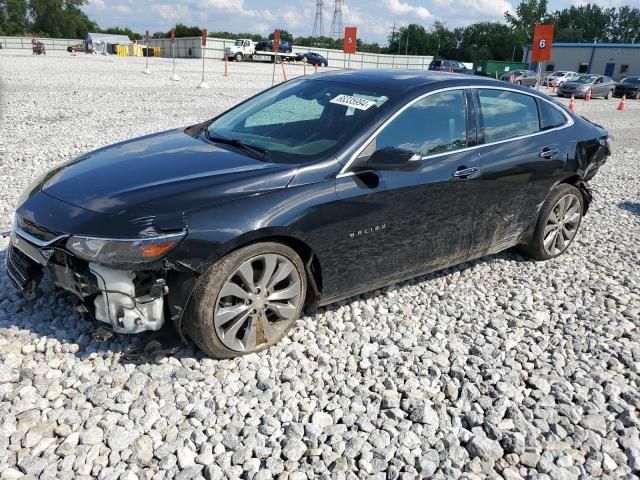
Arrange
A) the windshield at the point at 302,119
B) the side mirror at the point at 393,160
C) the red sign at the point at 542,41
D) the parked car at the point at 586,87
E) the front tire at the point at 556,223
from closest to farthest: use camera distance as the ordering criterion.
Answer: the side mirror at the point at 393,160 < the windshield at the point at 302,119 < the front tire at the point at 556,223 < the red sign at the point at 542,41 < the parked car at the point at 586,87

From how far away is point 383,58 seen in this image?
213ft

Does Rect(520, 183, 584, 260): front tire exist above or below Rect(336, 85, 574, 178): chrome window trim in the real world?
below

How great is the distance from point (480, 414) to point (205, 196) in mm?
1937

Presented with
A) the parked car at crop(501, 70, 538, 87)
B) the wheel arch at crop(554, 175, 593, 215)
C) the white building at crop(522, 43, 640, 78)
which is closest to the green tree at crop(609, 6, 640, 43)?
the white building at crop(522, 43, 640, 78)

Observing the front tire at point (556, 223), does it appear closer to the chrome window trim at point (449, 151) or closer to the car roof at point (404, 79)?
the chrome window trim at point (449, 151)

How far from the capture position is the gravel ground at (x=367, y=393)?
265 centimetres

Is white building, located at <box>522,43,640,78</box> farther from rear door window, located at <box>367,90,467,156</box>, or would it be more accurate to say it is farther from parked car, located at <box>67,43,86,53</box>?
rear door window, located at <box>367,90,467,156</box>

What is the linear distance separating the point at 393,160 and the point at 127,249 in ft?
5.46

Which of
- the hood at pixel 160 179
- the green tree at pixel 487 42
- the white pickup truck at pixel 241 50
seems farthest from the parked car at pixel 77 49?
the hood at pixel 160 179

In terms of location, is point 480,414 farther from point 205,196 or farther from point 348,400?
point 205,196

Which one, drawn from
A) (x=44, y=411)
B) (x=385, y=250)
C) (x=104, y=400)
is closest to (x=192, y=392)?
(x=104, y=400)

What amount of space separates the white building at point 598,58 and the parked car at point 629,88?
2436cm

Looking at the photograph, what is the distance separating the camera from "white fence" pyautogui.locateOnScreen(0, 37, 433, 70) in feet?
185

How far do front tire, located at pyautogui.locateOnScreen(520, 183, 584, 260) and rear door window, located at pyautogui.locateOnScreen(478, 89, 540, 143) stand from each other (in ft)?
2.28
